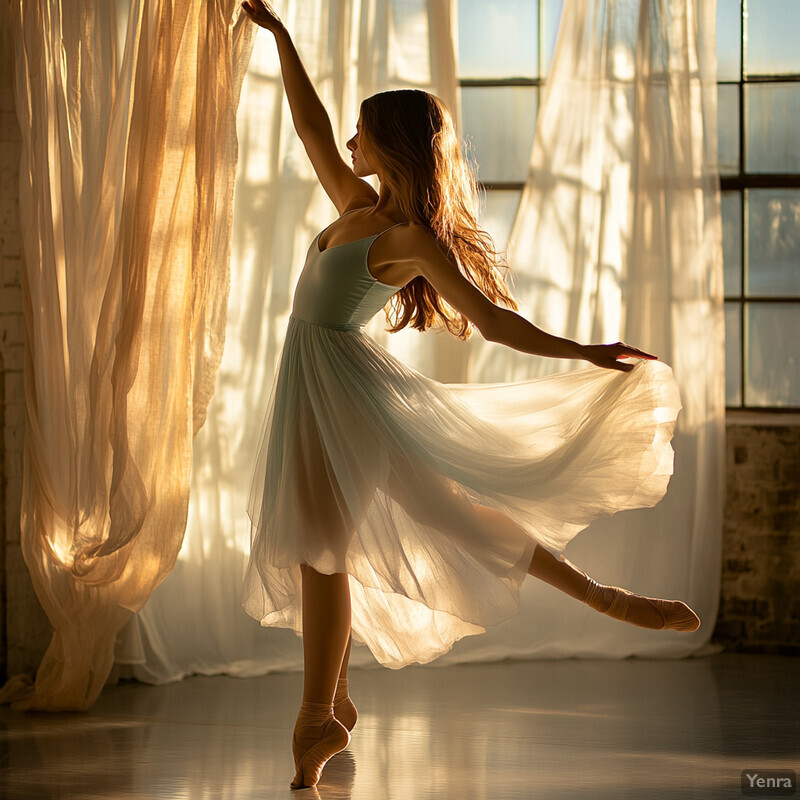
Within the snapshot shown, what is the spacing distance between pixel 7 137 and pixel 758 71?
9.06ft

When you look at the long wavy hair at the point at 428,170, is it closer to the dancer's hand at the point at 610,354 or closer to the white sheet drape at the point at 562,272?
the dancer's hand at the point at 610,354

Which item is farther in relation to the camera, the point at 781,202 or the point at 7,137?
the point at 781,202

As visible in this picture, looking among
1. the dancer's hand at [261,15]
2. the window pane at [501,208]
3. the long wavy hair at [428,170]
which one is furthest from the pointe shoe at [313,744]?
the window pane at [501,208]

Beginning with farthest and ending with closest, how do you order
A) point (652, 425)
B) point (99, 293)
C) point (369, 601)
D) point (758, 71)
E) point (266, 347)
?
1. point (758, 71)
2. point (266, 347)
3. point (99, 293)
4. point (369, 601)
5. point (652, 425)

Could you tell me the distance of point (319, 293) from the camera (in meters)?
2.67

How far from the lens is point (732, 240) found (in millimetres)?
4164

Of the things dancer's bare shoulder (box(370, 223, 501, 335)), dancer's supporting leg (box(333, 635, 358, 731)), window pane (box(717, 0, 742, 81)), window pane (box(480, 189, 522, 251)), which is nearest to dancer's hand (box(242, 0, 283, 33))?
dancer's bare shoulder (box(370, 223, 501, 335))

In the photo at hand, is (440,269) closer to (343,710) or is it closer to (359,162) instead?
(359,162)

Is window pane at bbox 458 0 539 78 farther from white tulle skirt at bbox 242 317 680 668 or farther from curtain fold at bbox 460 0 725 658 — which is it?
white tulle skirt at bbox 242 317 680 668

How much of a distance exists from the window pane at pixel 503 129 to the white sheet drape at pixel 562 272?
0.79 ft

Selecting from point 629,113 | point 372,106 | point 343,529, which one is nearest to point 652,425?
point 343,529

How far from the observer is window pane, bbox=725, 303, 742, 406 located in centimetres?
418

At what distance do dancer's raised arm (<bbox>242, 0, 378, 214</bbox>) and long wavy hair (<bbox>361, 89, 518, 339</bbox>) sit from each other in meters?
0.28

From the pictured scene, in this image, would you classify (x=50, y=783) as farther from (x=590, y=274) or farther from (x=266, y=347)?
(x=590, y=274)
